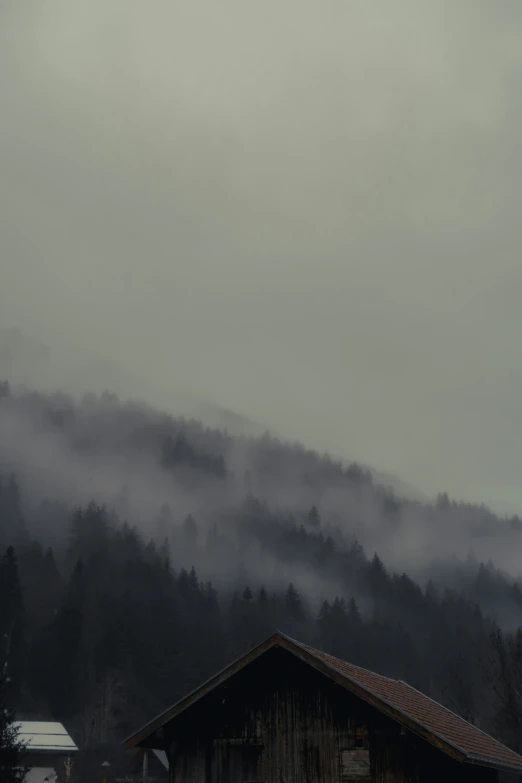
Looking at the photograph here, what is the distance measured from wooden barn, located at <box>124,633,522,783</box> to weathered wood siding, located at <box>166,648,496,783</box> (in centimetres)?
3

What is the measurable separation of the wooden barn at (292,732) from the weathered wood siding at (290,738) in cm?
3

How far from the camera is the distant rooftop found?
79250 mm

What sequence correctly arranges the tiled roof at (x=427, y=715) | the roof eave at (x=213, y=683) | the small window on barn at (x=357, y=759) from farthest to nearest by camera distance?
the tiled roof at (x=427, y=715), the roof eave at (x=213, y=683), the small window on barn at (x=357, y=759)

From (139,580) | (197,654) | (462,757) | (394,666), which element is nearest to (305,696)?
(462,757)

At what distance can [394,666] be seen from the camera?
17075 centimetres

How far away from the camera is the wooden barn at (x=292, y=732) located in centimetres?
2180

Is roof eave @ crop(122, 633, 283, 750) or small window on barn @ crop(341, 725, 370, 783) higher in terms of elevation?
roof eave @ crop(122, 633, 283, 750)

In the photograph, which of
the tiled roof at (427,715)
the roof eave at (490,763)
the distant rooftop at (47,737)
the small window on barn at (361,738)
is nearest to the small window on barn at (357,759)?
the small window on barn at (361,738)

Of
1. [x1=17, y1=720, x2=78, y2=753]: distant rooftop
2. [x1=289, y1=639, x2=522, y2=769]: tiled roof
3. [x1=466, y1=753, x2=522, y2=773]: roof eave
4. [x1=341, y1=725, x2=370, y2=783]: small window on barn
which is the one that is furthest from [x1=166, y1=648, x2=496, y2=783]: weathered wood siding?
[x1=17, y1=720, x2=78, y2=753]: distant rooftop

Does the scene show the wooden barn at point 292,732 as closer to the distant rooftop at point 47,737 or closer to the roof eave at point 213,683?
the roof eave at point 213,683

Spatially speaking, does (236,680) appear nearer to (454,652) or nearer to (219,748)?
(219,748)

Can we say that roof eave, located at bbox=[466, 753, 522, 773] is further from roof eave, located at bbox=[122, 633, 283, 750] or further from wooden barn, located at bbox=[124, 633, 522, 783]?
roof eave, located at bbox=[122, 633, 283, 750]

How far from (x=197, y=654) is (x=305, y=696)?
420ft

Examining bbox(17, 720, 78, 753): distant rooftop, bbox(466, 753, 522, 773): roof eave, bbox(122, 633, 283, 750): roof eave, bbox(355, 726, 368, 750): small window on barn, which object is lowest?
bbox(17, 720, 78, 753): distant rooftop
